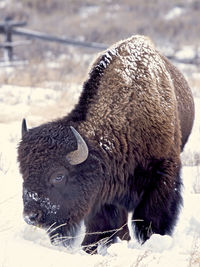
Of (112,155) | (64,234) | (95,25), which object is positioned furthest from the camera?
(95,25)

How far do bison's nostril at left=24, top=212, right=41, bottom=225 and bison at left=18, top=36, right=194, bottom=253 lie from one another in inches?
2.2

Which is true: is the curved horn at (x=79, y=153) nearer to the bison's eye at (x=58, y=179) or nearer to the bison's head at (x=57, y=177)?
the bison's head at (x=57, y=177)

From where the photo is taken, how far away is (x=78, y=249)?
386cm

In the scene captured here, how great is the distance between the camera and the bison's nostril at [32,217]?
371 centimetres

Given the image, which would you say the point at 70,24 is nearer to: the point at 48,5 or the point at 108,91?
the point at 48,5

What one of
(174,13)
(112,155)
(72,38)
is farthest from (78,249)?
(174,13)

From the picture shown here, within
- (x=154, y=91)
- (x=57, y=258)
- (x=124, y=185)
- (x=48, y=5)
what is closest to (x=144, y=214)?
(x=124, y=185)

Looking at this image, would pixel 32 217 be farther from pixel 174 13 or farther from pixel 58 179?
pixel 174 13

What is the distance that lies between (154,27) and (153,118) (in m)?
20.3

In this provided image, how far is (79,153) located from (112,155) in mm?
469

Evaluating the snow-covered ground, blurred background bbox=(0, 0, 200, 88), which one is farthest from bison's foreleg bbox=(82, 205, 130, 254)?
blurred background bbox=(0, 0, 200, 88)

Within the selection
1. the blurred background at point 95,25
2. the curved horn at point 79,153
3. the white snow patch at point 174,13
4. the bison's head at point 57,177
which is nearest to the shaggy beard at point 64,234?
the bison's head at point 57,177

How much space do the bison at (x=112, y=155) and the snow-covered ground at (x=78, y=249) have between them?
287 mm

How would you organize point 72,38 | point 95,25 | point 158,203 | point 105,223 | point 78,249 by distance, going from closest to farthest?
point 78,249 → point 158,203 → point 105,223 → point 72,38 → point 95,25
